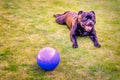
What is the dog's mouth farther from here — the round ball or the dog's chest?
the round ball

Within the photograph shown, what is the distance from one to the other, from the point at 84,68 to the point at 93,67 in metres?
0.20

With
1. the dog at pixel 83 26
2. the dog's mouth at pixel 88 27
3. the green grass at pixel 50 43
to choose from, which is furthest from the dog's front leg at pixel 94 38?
the dog's mouth at pixel 88 27

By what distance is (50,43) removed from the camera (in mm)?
5492

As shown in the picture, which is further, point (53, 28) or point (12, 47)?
point (53, 28)

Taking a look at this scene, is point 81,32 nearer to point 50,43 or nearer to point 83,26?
point 83,26

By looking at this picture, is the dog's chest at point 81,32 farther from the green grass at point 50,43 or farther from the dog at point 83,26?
the green grass at point 50,43

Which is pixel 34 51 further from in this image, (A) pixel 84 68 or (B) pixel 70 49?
(A) pixel 84 68

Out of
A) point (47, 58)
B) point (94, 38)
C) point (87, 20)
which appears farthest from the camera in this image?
point (94, 38)

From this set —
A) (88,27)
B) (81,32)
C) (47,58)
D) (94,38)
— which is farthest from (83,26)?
(47,58)

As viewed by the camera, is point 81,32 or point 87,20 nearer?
point 87,20

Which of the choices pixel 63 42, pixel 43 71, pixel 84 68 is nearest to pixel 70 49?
pixel 63 42

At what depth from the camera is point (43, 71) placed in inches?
170

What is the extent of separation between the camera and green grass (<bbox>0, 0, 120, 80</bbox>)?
4324 millimetres

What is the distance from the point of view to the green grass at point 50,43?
4324mm
